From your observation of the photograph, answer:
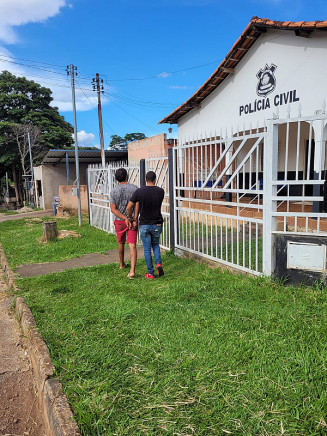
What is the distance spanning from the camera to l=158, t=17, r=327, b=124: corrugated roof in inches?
296

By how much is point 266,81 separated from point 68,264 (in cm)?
693

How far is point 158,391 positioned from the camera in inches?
99.1

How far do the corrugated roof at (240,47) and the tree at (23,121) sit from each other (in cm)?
2096

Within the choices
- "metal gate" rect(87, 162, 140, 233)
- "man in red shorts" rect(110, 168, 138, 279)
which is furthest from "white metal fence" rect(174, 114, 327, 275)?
"metal gate" rect(87, 162, 140, 233)

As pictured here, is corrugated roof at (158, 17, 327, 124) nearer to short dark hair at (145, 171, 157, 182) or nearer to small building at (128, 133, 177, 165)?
small building at (128, 133, 177, 165)

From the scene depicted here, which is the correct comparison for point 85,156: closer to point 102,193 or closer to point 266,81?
point 102,193

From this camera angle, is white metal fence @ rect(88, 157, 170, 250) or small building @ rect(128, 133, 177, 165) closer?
white metal fence @ rect(88, 157, 170, 250)

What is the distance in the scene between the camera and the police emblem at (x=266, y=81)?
28.9 ft

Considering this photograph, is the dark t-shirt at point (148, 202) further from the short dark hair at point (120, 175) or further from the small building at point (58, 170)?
the small building at point (58, 170)

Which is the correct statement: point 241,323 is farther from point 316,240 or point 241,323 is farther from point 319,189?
point 319,189

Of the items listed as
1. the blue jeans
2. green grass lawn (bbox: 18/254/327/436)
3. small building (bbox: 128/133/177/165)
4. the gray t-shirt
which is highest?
small building (bbox: 128/133/177/165)

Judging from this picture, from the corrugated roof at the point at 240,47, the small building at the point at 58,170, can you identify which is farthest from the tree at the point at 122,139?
the corrugated roof at the point at 240,47

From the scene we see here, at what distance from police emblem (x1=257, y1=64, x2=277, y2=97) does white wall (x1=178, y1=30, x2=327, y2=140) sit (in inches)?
4.3

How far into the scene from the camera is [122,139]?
4972 centimetres
